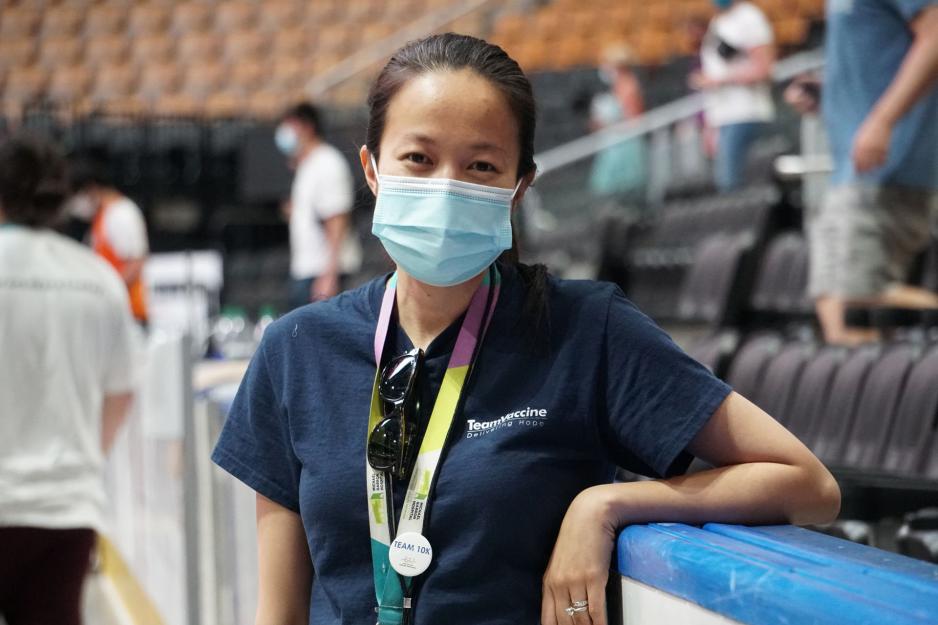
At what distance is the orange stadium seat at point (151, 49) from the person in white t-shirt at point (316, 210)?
644 cm

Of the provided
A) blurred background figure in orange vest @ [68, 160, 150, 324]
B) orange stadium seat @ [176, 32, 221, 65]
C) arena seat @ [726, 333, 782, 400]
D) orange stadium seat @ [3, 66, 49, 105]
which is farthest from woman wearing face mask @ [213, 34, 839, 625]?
orange stadium seat @ [176, 32, 221, 65]

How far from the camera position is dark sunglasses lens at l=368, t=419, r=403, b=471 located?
1284mm

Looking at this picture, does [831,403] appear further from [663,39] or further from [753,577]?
[663,39]

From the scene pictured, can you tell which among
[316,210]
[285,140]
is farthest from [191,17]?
[316,210]

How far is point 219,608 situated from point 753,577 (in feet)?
6.35

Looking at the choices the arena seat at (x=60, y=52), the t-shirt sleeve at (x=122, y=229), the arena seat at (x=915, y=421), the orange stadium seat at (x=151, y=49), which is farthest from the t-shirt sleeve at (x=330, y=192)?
the arena seat at (x=60, y=52)

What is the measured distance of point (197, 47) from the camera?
12.3m

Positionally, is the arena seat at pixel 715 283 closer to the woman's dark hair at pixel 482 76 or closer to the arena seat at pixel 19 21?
the woman's dark hair at pixel 482 76

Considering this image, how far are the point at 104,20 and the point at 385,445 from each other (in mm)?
12057

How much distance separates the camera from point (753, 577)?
974 mm

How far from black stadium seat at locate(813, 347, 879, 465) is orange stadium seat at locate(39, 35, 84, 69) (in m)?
→ 10.6

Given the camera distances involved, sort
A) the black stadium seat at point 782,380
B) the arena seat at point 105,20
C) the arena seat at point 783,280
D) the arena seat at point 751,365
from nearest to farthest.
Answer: the black stadium seat at point 782,380, the arena seat at point 751,365, the arena seat at point 783,280, the arena seat at point 105,20

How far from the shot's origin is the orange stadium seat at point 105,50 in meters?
12.0

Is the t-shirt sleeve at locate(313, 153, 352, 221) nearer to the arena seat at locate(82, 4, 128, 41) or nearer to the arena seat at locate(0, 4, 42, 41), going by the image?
the arena seat at locate(82, 4, 128, 41)
